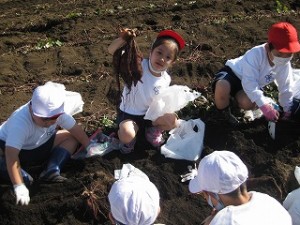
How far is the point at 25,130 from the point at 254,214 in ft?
6.30

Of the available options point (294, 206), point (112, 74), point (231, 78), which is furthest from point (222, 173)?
point (112, 74)

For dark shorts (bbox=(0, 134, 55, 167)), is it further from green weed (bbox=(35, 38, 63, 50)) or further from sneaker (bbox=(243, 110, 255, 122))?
green weed (bbox=(35, 38, 63, 50))

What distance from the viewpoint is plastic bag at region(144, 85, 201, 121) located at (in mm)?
4176

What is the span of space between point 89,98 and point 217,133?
1474 mm

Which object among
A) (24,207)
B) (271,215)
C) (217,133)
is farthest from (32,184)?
(271,215)

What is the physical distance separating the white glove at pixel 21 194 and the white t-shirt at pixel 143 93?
1.17 metres

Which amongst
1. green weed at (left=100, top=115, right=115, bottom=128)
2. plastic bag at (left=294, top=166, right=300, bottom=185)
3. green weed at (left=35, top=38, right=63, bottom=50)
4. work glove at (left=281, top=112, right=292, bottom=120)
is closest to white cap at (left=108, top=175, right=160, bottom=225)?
plastic bag at (left=294, top=166, right=300, bottom=185)

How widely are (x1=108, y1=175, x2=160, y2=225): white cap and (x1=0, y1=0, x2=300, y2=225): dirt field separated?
101cm

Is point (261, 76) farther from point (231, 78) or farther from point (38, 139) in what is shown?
point (38, 139)

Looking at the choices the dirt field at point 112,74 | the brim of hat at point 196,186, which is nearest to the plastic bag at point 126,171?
the dirt field at point 112,74

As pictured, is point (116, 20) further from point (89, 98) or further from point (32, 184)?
point (32, 184)

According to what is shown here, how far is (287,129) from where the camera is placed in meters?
4.61

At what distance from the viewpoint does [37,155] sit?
402cm

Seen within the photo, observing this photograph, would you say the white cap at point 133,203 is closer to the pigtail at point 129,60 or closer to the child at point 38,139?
the child at point 38,139
